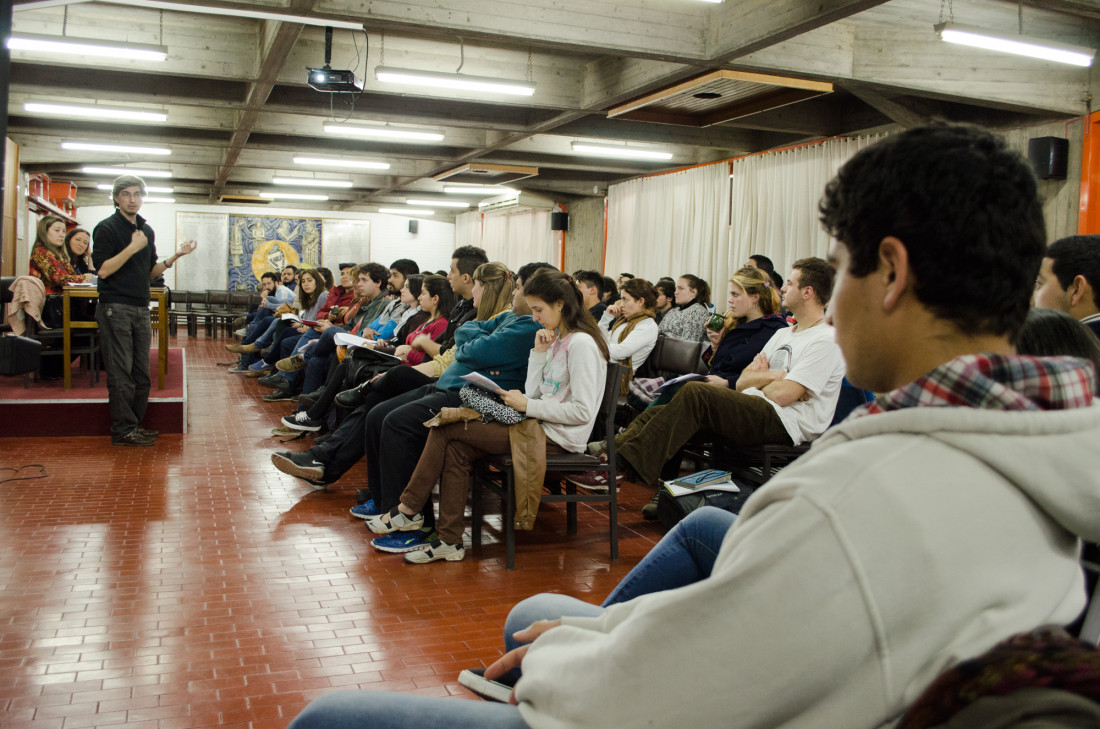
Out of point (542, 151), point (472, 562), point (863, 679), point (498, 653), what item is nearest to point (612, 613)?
point (863, 679)

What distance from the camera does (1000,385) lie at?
792mm

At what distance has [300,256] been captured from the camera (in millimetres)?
20438

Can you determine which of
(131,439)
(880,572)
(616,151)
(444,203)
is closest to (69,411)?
(131,439)

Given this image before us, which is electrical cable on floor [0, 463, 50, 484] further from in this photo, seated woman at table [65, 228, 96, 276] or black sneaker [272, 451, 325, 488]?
seated woman at table [65, 228, 96, 276]

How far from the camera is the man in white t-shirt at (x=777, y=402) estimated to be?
378cm

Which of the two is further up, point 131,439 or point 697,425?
point 697,425

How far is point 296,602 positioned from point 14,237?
36.7ft

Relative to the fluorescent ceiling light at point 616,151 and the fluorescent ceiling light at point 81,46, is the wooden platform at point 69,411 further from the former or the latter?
the fluorescent ceiling light at point 616,151

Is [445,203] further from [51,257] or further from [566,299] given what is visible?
[566,299]

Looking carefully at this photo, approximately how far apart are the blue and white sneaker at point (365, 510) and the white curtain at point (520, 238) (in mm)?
12209

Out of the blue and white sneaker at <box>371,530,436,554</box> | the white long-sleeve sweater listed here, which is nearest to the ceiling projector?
the white long-sleeve sweater

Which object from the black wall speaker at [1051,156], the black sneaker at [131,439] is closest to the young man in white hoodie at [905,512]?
the black sneaker at [131,439]

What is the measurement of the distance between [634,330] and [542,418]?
2.50 metres

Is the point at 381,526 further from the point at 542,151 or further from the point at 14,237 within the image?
the point at 14,237
